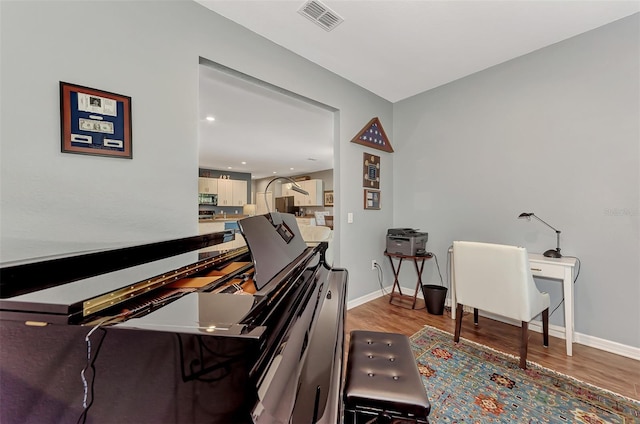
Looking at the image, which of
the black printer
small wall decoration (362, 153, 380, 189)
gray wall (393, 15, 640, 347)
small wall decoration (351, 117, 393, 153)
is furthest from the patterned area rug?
small wall decoration (351, 117, 393, 153)

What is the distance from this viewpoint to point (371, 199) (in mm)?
3258

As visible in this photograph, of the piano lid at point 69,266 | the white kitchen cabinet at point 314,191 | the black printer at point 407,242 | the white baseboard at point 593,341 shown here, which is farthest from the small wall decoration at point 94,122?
the white kitchen cabinet at point 314,191

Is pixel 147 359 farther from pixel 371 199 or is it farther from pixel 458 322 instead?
pixel 371 199

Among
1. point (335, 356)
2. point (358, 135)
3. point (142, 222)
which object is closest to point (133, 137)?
point (142, 222)


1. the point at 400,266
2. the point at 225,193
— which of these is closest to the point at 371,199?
the point at 400,266

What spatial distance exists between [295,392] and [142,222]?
148 cm

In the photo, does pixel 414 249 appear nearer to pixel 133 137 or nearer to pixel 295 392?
pixel 295 392

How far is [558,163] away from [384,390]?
262 cm

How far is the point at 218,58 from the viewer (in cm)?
196

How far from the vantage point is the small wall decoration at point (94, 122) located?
4.48 ft

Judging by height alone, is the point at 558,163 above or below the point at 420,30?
below

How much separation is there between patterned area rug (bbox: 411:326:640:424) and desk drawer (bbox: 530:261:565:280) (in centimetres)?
71

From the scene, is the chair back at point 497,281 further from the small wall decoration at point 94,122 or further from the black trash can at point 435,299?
the small wall decoration at point 94,122

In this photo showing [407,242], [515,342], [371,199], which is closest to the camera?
[515,342]
